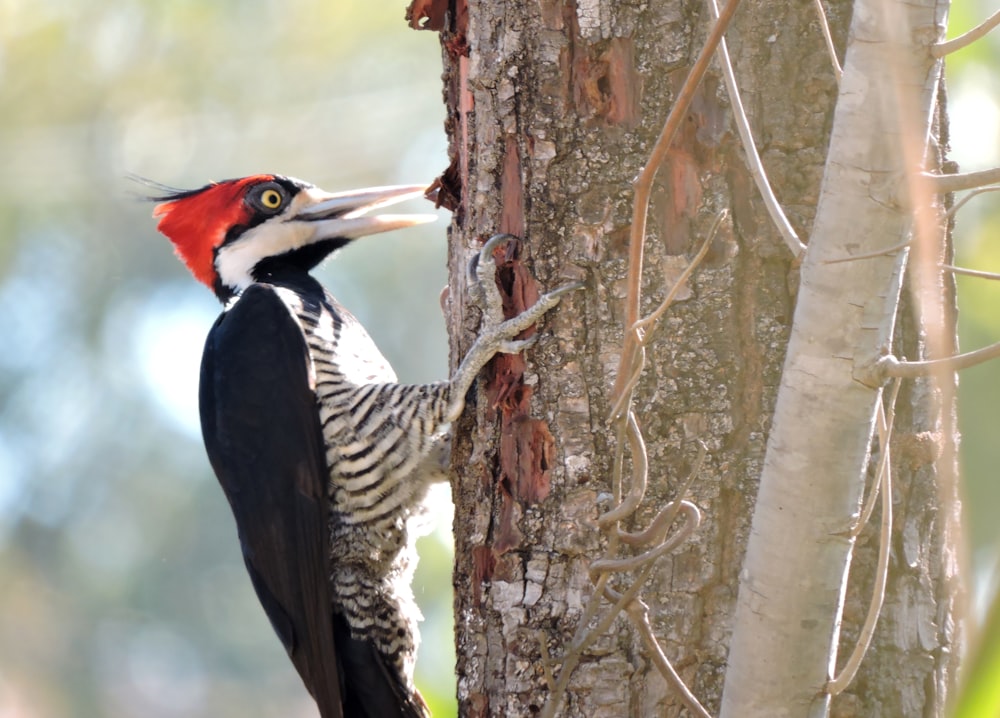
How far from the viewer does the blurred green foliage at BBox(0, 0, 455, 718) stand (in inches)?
455

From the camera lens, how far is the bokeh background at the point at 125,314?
37.9 ft

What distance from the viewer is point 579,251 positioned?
2.17 meters

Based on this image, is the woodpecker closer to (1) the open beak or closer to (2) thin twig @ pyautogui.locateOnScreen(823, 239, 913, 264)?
(1) the open beak

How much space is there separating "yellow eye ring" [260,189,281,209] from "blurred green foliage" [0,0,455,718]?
24.7 feet

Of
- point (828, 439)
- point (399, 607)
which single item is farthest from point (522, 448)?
point (399, 607)

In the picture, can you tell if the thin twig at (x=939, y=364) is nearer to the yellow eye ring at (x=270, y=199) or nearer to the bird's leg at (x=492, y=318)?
the bird's leg at (x=492, y=318)

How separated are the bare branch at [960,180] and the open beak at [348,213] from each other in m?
2.51

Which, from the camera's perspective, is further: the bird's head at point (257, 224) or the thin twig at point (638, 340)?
the bird's head at point (257, 224)

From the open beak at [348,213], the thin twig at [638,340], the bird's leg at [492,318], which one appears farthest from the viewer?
the open beak at [348,213]

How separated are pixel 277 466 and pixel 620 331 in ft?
4.78

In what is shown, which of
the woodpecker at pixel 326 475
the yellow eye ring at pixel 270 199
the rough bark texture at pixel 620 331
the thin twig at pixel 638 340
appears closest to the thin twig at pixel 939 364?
the thin twig at pixel 638 340

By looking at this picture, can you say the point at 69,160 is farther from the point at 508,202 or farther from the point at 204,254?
Answer: the point at 508,202

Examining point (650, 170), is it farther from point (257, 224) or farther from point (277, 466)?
point (257, 224)

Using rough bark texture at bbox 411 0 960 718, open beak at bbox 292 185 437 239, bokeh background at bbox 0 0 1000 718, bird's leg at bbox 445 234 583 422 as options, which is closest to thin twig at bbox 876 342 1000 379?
rough bark texture at bbox 411 0 960 718
